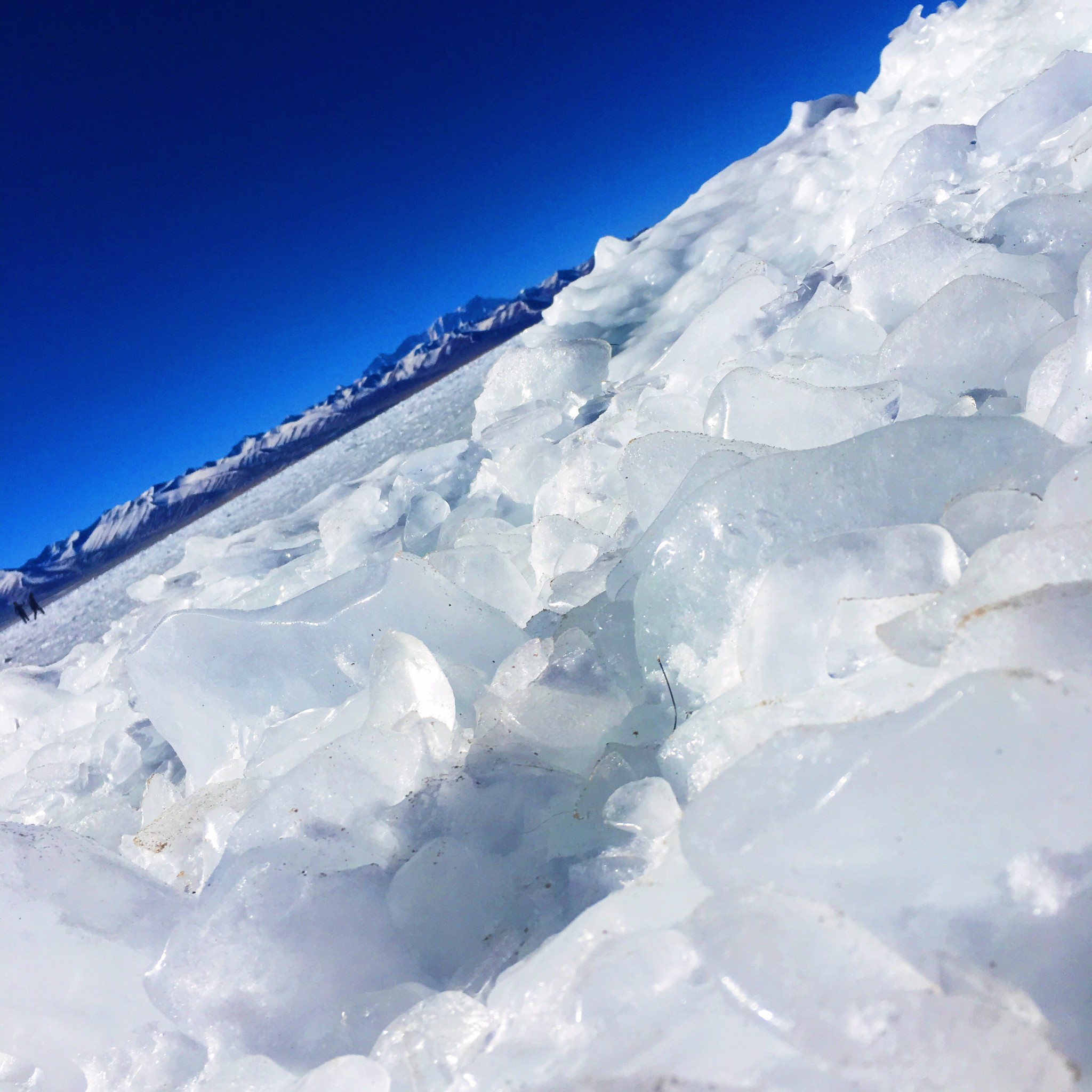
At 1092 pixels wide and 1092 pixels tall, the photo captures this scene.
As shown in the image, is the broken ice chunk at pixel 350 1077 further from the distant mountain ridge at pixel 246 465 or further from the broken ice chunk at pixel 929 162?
the distant mountain ridge at pixel 246 465

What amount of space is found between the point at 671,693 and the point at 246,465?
7596cm

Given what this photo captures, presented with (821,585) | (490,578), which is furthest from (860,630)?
(490,578)

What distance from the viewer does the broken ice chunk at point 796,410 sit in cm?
146

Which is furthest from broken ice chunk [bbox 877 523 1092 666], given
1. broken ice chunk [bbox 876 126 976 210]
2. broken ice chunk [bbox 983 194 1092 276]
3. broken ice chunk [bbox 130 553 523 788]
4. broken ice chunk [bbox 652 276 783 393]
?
broken ice chunk [bbox 876 126 976 210]

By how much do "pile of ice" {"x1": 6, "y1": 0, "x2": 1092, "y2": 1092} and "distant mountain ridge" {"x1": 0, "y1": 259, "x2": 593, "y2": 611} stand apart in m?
43.3

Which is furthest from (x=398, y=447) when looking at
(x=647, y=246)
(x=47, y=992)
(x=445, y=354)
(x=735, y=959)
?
(x=445, y=354)

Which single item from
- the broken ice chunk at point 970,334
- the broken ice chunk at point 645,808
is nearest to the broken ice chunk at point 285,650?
the broken ice chunk at point 645,808

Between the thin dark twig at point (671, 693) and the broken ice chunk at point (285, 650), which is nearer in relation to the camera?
the thin dark twig at point (671, 693)

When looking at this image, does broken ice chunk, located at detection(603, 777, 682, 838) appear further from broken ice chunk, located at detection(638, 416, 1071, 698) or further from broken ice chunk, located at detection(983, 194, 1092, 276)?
broken ice chunk, located at detection(983, 194, 1092, 276)

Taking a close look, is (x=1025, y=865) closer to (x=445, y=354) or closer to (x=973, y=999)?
(x=973, y=999)

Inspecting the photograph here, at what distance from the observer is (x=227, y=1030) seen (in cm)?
85

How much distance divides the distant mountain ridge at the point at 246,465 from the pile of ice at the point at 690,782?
43.3 m

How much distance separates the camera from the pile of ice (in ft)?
1.95

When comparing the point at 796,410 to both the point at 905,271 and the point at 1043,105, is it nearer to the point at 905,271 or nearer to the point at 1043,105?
the point at 905,271
